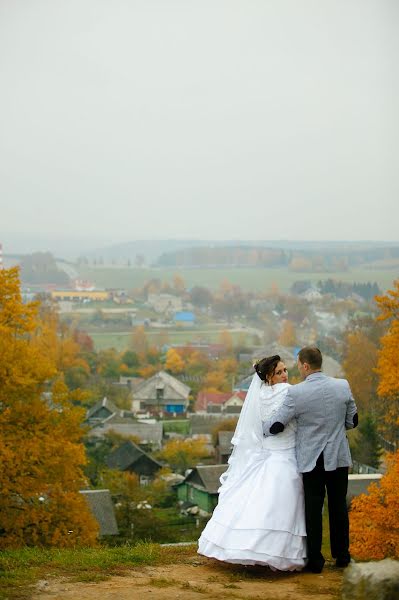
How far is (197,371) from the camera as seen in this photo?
82.7m

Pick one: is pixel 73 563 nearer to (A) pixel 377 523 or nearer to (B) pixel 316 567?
(B) pixel 316 567

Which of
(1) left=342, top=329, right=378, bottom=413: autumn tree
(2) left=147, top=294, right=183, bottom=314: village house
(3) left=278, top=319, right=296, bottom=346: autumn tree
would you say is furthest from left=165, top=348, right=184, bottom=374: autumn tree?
(2) left=147, top=294, right=183, bottom=314: village house

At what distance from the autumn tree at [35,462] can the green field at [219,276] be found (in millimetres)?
96729

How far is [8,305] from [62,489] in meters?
3.79

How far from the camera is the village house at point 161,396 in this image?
220 feet

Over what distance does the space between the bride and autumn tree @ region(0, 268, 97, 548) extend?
28.6 ft

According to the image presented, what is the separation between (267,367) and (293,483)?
993 millimetres

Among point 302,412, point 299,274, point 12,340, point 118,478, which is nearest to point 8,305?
point 12,340

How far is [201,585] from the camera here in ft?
26.2

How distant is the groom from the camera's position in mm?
8461

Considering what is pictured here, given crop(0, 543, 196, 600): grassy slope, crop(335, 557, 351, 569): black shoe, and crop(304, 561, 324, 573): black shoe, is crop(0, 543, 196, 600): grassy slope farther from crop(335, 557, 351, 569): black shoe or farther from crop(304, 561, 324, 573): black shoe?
crop(335, 557, 351, 569): black shoe

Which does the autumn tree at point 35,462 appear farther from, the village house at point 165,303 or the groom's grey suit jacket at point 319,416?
the village house at point 165,303

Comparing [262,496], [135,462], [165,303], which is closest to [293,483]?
[262,496]

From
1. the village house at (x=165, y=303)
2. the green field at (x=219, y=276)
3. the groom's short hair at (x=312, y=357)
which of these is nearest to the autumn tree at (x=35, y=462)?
the groom's short hair at (x=312, y=357)
